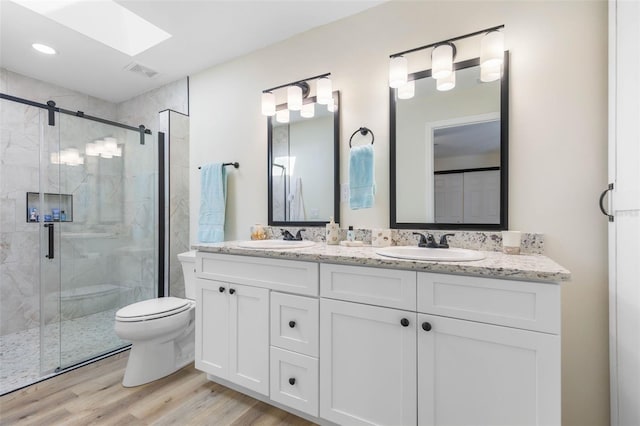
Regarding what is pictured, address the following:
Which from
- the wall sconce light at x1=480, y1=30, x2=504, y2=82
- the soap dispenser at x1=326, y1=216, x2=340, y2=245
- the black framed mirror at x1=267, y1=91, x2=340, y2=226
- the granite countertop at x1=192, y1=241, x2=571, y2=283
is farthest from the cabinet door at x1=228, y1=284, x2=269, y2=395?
the wall sconce light at x1=480, y1=30, x2=504, y2=82

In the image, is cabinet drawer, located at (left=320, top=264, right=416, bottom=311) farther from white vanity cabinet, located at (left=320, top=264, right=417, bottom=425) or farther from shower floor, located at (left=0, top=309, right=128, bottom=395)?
shower floor, located at (left=0, top=309, right=128, bottom=395)

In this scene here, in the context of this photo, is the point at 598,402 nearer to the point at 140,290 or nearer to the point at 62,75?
the point at 140,290

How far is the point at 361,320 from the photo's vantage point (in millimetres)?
1284

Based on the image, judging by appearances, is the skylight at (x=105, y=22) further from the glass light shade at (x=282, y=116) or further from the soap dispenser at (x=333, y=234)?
the soap dispenser at (x=333, y=234)

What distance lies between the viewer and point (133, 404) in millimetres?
1631

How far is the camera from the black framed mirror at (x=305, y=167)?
6.47 feet

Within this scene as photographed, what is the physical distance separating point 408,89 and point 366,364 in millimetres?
1458

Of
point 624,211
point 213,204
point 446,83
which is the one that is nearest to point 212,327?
point 213,204

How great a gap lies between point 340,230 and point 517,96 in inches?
46.2

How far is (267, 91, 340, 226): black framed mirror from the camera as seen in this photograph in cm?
197

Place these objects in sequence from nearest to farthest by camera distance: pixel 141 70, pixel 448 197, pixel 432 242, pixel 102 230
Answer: pixel 432 242
pixel 448 197
pixel 102 230
pixel 141 70

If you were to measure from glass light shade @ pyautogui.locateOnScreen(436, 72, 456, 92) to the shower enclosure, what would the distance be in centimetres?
229

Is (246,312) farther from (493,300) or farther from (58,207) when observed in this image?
(58,207)

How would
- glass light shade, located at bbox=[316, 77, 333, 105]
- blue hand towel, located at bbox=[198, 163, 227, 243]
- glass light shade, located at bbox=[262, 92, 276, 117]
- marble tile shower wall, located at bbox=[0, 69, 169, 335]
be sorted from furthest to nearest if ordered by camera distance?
blue hand towel, located at bbox=[198, 163, 227, 243], marble tile shower wall, located at bbox=[0, 69, 169, 335], glass light shade, located at bbox=[262, 92, 276, 117], glass light shade, located at bbox=[316, 77, 333, 105]
